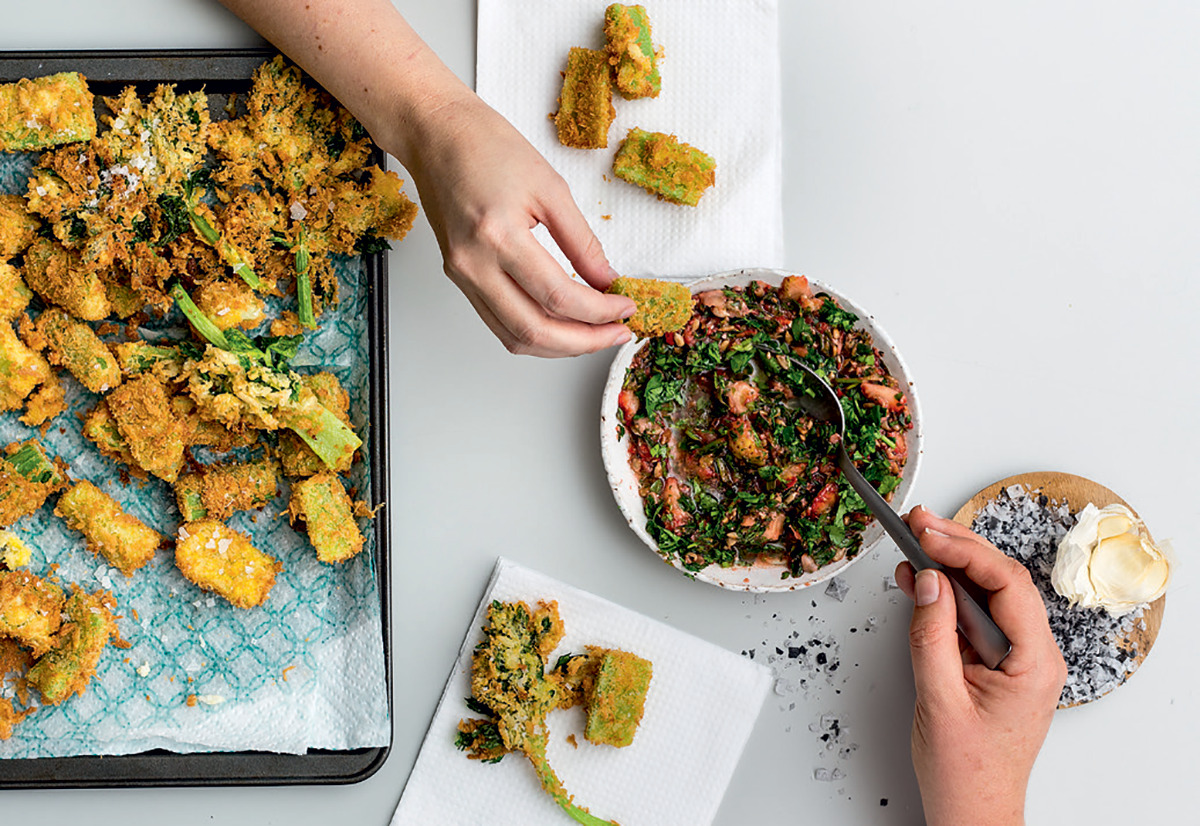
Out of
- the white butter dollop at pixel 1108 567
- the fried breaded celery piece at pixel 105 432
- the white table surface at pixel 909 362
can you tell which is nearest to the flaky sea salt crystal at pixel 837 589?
the white table surface at pixel 909 362

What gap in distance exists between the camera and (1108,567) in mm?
1469

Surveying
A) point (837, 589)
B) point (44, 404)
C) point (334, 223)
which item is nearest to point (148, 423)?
point (44, 404)

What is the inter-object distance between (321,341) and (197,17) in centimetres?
61

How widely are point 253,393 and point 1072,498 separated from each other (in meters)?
1.46

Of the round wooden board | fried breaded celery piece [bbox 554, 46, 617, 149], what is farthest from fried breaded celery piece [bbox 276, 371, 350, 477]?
the round wooden board

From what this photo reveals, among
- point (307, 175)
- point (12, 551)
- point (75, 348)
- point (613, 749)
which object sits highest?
point (307, 175)

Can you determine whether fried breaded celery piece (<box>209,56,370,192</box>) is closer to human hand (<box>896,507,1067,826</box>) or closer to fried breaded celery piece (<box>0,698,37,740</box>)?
fried breaded celery piece (<box>0,698,37,740</box>)

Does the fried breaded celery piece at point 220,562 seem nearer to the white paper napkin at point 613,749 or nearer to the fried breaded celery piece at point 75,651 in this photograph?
the fried breaded celery piece at point 75,651

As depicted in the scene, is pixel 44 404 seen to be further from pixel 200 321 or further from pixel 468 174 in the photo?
pixel 468 174

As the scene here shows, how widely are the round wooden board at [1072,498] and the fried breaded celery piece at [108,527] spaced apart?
144 cm

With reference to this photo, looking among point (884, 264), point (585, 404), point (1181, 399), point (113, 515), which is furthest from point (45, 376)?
point (1181, 399)

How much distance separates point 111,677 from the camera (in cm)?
145

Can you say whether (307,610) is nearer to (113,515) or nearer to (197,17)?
(113,515)

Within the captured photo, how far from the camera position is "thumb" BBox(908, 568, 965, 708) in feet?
4.29
